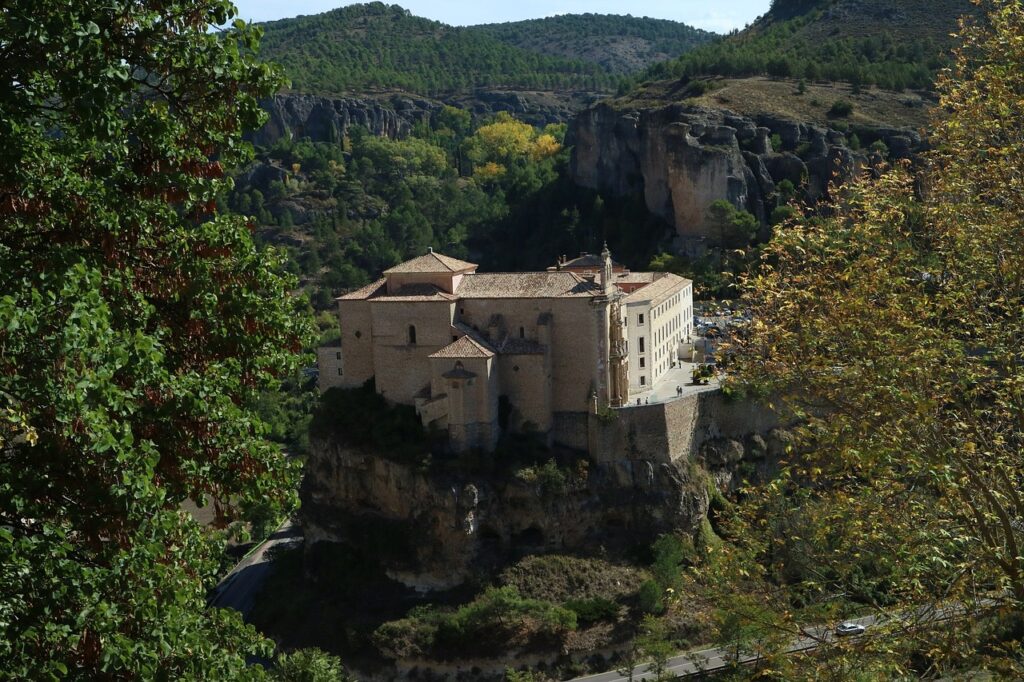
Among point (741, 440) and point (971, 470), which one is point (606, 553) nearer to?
point (741, 440)

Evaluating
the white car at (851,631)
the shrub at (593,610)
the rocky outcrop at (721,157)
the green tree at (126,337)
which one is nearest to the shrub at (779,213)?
the rocky outcrop at (721,157)

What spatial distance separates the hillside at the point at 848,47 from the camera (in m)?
82.4

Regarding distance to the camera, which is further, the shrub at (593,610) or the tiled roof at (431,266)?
the tiled roof at (431,266)

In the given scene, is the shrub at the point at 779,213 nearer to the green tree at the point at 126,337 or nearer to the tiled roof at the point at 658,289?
the tiled roof at the point at 658,289

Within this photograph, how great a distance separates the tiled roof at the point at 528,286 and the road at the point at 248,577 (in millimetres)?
12450

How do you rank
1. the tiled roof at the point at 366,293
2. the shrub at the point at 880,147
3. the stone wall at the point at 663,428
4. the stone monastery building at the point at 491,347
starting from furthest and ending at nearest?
the shrub at the point at 880,147 < the tiled roof at the point at 366,293 < the stone wall at the point at 663,428 < the stone monastery building at the point at 491,347

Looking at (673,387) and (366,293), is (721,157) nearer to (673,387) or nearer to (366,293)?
(673,387)

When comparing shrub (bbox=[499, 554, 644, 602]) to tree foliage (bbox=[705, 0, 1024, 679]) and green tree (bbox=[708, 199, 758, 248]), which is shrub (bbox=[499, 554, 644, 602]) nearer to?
tree foliage (bbox=[705, 0, 1024, 679])

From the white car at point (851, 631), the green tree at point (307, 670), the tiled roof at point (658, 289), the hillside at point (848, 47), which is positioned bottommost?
the green tree at point (307, 670)

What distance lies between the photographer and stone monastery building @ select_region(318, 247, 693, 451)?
37.7 meters

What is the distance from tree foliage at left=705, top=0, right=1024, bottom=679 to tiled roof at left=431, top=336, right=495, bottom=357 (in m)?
24.2

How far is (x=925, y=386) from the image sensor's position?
38.5 ft

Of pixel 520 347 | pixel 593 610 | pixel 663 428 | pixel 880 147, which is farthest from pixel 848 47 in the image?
pixel 593 610

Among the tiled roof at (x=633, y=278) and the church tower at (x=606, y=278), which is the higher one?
the church tower at (x=606, y=278)
